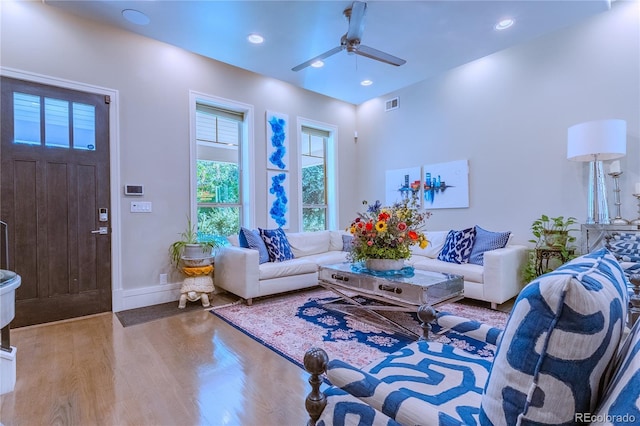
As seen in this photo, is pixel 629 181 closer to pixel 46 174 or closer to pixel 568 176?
pixel 568 176

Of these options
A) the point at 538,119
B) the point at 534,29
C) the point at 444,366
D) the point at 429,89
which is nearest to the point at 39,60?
the point at 444,366

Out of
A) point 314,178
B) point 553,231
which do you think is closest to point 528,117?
point 553,231

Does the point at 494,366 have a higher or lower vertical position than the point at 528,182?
lower

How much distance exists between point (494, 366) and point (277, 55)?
3.98 m

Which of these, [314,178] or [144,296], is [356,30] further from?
[144,296]

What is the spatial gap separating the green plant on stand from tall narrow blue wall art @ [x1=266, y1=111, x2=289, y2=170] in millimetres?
3369

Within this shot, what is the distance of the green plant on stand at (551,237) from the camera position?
3311mm

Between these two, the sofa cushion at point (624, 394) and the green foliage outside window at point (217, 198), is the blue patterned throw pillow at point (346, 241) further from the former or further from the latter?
the sofa cushion at point (624, 394)

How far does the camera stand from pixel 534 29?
10.9 ft

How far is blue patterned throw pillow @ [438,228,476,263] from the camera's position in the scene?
3.64 meters

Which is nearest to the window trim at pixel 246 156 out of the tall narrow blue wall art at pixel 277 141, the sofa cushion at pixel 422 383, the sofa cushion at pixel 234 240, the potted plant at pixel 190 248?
the tall narrow blue wall art at pixel 277 141

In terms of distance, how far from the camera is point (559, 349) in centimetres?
53

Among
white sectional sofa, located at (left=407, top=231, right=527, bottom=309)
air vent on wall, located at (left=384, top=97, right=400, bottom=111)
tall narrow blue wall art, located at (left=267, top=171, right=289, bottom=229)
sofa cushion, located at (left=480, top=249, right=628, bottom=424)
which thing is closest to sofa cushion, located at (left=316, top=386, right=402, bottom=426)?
sofa cushion, located at (left=480, top=249, right=628, bottom=424)

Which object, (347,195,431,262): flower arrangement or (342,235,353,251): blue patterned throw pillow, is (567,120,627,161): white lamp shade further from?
(342,235,353,251): blue patterned throw pillow
